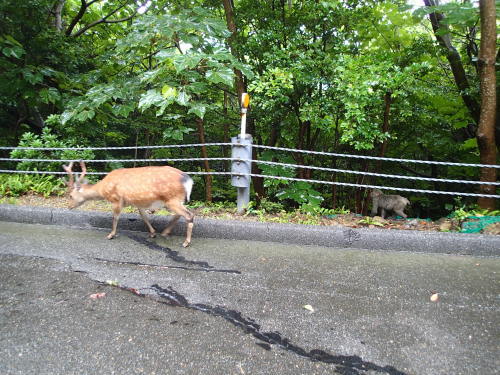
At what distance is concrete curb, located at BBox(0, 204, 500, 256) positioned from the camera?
13.3ft

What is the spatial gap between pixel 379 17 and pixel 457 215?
15.1 feet

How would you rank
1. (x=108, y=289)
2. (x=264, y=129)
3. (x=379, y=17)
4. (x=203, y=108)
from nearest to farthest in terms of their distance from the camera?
(x=108, y=289) < (x=203, y=108) < (x=379, y=17) < (x=264, y=129)

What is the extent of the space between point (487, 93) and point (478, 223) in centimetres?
203

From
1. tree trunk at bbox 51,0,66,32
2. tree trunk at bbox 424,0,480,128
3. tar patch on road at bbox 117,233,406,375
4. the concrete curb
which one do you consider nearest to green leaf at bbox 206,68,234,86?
the concrete curb

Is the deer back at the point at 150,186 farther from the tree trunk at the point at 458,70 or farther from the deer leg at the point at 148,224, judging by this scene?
the tree trunk at the point at 458,70

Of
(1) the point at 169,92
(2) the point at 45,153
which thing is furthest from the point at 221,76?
(2) the point at 45,153

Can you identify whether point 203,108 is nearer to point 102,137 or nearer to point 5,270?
point 5,270

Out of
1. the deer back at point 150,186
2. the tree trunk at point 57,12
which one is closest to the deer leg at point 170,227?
the deer back at point 150,186

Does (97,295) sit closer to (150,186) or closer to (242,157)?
(150,186)

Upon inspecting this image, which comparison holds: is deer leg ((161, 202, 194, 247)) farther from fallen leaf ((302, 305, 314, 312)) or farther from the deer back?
fallen leaf ((302, 305, 314, 312))

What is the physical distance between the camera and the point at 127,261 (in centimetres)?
365

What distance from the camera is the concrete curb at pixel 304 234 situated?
4062 millimetres

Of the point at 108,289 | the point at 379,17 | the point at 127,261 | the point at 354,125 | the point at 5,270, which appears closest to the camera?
the point at 108,289

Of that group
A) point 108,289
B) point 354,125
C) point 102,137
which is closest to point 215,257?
point 108,289
